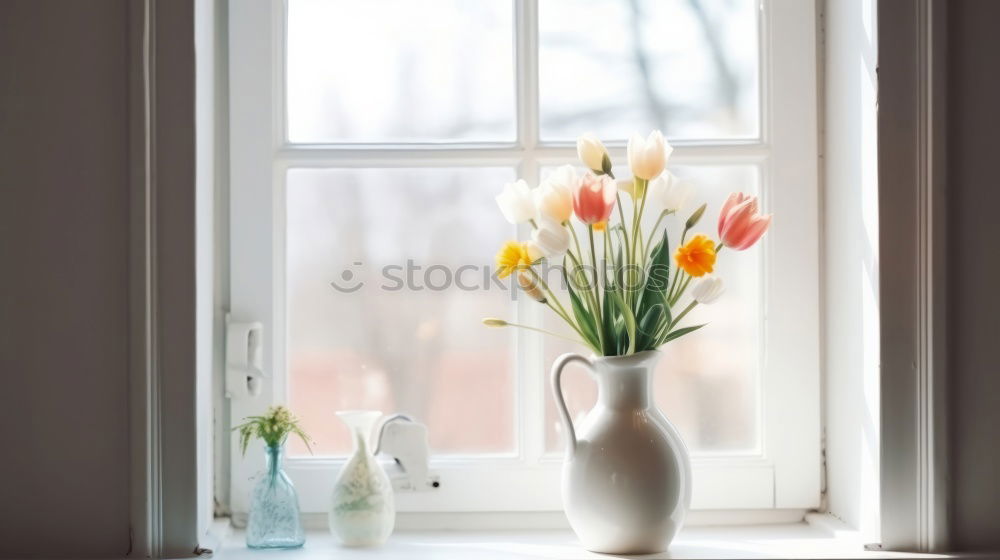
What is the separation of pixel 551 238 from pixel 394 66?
389 mm

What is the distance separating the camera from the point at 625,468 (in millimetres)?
1108

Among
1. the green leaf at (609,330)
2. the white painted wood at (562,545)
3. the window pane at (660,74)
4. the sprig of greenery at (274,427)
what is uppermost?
the window pane at (660,74)

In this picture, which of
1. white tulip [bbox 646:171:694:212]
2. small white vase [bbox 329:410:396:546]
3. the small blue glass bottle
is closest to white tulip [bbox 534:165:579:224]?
white tulip [bbox 646:171:694:212]

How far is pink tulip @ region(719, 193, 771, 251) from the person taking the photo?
1113 millimetres

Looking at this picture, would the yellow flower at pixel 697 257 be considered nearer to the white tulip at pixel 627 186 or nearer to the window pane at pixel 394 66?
the white tulip at pixel 627 186

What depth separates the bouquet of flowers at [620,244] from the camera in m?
1.10

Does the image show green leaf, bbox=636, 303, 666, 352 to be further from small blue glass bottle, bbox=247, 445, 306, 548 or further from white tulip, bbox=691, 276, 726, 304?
small blue glass bottle, bbox=247, 445, 306, 548

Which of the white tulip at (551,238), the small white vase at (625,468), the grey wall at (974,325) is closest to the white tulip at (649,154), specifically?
the white tulip at (551,238)

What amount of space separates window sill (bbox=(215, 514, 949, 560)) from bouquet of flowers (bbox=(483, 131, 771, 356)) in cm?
26

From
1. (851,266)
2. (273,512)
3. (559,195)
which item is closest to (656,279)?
(559,195)

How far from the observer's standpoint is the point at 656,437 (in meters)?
1.13

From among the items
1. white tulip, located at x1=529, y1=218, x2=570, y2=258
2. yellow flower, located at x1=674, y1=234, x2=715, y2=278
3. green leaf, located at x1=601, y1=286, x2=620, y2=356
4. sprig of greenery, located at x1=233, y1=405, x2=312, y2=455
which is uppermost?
white tulip, located at x1=529, y1=218, x2=570, y2=258

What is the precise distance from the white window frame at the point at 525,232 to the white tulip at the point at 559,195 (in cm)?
19

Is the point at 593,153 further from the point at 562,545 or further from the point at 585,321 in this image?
the point at 562,545
